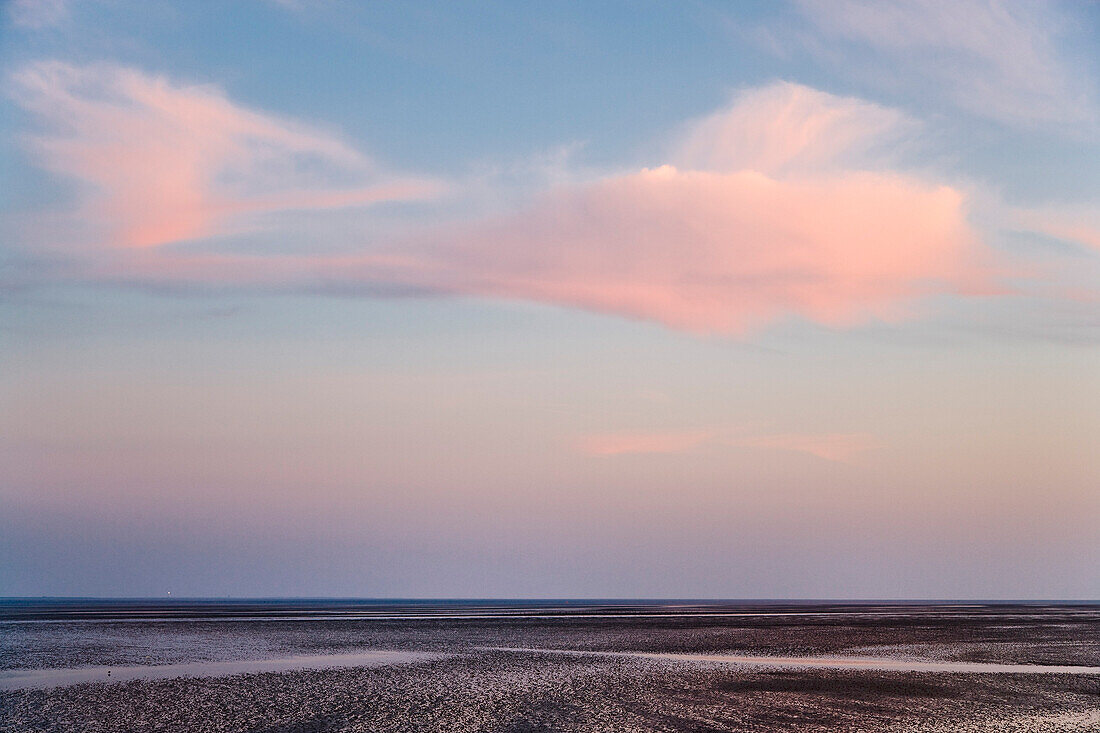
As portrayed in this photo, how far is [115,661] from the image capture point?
3981 cm

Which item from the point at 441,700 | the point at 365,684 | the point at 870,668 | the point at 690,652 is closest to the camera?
the point at 441,700

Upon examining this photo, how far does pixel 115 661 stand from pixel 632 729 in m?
26.2

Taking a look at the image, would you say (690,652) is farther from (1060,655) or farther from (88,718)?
(88,718)

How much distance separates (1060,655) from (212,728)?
123 feet

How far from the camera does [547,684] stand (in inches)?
1252

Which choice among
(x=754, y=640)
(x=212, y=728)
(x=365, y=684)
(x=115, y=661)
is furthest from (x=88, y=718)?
(x=754, y=640)

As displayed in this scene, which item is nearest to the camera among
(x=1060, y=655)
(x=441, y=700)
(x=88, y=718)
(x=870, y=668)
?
(x=88, y=718)

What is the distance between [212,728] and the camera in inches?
909

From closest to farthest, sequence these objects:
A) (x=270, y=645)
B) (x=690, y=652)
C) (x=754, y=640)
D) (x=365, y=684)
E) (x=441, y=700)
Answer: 1. (x=441, y=700)
2. (x=365, y=684)
3. (x=690, y=652)
4. (x=270, y=645)
5. (x=754, y=640)

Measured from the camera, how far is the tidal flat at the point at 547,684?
24.2 m

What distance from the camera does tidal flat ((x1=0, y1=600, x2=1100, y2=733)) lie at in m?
24.2

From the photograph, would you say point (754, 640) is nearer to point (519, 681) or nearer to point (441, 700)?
point (519, 681)

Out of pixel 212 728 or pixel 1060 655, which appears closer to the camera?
pixel 212 728

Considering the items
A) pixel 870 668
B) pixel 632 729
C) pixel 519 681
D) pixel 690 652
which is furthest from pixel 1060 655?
pixel 632 729
